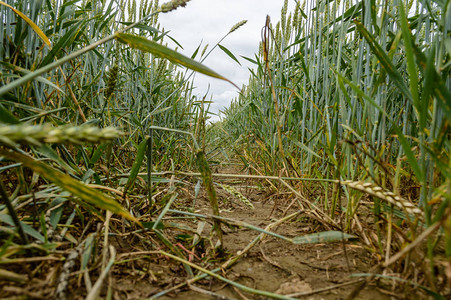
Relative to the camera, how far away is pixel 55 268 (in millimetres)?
463

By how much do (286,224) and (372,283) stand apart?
44 cm

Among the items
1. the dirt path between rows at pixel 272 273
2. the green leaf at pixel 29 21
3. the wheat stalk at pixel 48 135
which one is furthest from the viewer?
the green leaf at pixel 29 21

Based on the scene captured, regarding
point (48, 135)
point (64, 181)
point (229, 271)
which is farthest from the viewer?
point (229, 271)

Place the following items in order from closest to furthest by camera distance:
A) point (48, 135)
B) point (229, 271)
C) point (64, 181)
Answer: point (48, 135)
point (64, 181)
point (229, 271)

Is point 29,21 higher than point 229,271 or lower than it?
higher

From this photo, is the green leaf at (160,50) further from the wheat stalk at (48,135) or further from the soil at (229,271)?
the soil at (229,271)

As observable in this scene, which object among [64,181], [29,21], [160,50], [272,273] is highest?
[29,21]

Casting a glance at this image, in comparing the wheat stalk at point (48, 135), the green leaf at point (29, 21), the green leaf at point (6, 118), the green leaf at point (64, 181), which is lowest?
the green leaf at point (64, 181)

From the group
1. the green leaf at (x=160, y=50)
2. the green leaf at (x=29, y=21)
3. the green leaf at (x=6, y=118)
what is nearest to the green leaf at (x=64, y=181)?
the green leaf at (x=6, y=118)

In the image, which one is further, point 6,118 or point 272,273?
point 272,273

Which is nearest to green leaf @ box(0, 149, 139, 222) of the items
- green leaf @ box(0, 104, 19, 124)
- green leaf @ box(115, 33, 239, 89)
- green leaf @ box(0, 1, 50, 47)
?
green leaf @ box(0, 104, 19, 124)

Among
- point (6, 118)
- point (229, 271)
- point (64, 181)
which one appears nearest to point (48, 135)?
point (64, 181)

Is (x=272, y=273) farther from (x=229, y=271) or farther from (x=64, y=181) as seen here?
(x=64, y=181)

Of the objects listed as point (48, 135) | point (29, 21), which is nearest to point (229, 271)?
point (48, 135)
